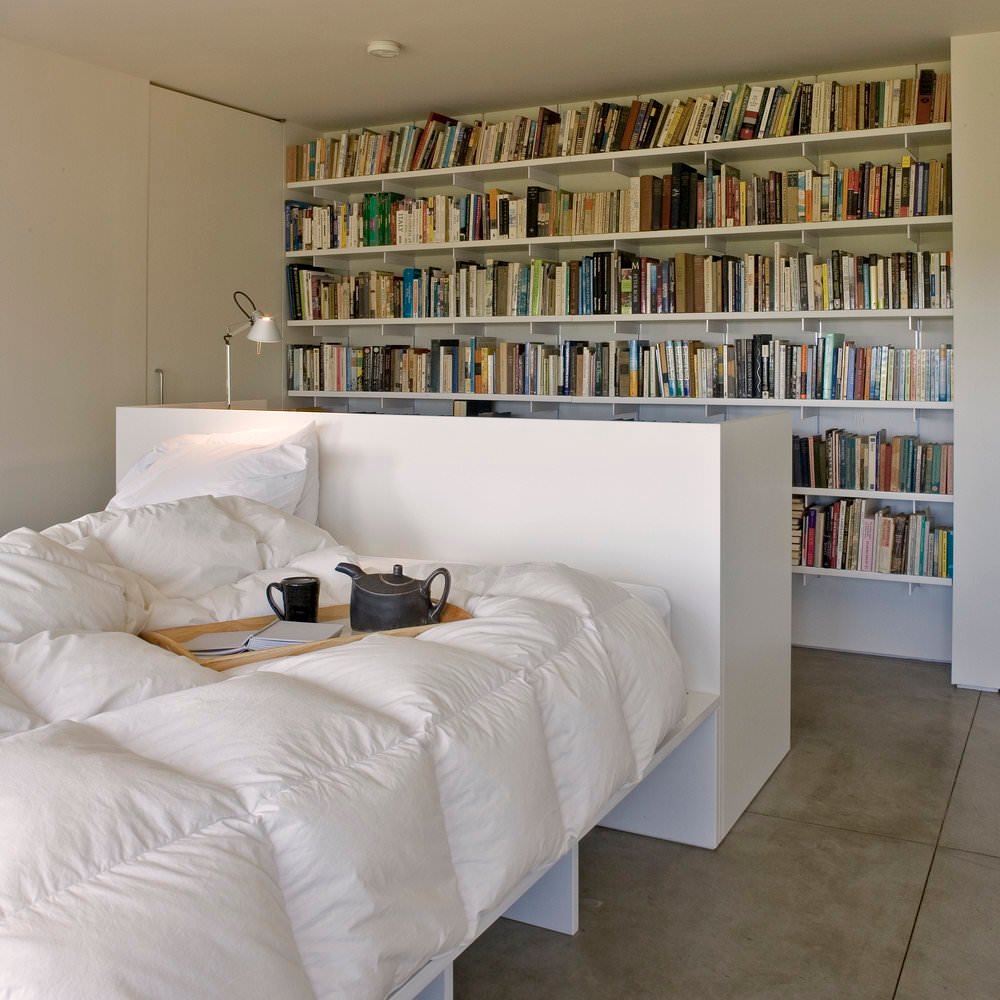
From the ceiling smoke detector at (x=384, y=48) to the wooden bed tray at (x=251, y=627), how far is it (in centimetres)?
269

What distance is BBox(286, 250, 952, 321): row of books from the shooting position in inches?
179

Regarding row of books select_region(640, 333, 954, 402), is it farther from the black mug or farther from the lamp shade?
the black mug

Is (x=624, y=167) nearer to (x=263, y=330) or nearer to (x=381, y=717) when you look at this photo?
(x=263, y=330)

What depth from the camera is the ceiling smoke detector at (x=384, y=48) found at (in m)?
4.39

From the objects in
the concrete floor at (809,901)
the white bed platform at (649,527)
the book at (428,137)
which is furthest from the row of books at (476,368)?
the concrete floor at (809,901)

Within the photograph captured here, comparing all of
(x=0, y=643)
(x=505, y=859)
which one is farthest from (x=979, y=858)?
(x=0, y=643)

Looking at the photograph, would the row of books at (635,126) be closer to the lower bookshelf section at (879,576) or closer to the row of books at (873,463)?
the row of books at (873,463)

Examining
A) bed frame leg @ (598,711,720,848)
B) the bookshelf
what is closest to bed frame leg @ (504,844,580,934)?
bed frame leg @ (598,711,720,848)

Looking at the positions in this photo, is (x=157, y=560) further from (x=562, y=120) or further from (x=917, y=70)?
(x=917, y=70)

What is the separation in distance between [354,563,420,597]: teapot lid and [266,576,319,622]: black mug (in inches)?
5.0

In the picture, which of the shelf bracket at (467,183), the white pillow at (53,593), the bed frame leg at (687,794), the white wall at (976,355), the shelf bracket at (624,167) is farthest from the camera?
the shelf bracket at (467,183)

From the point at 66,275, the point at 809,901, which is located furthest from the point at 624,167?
the point at 809,901

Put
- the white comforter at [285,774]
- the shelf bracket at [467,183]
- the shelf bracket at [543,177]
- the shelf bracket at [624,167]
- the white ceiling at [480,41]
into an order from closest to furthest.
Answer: the white comforter at [285,774] → the white ceiling at [480,41] → the shelf bracket at [624,167] → the shelf bracket at [543,177] → the shelf bracket at [467,183]

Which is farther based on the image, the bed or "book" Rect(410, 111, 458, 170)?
"book" Rect(410, 111, 458, 170)
